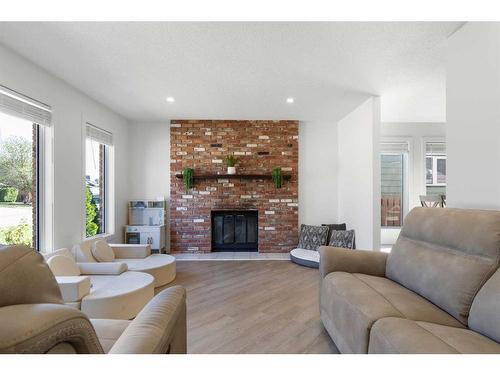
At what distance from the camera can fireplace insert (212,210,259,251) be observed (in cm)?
481

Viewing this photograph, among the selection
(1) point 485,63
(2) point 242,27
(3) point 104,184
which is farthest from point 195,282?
(1) point 485,63

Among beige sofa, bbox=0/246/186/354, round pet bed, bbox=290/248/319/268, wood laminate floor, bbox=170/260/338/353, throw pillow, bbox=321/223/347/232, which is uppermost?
beige sofa, bbox=0/246/186/354

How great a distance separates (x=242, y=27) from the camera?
78.4 inches

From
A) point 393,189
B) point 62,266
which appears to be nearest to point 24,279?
point 62,266

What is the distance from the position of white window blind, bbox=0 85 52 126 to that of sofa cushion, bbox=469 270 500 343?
3726 mm

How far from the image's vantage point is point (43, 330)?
0.69 m

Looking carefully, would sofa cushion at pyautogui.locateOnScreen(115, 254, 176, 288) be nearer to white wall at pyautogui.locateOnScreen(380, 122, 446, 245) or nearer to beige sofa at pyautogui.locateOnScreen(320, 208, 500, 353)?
beige sofa at pyautogui.locateOnScreen(320, 208, 500, 353)

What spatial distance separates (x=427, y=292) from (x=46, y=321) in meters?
1.99

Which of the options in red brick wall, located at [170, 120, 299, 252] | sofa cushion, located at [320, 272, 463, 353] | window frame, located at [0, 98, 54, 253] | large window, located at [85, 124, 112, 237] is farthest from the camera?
red brick wall, located at [170, 120, 299, 252]

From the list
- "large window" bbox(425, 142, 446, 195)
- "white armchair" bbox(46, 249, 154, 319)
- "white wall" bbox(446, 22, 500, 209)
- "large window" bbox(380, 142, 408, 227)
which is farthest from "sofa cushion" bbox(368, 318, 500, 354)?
"large window" bbox(425, 142, 446, 195)

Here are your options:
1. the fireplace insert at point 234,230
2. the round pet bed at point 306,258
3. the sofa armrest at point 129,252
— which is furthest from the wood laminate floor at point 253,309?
the fireplace insert at point 234,230

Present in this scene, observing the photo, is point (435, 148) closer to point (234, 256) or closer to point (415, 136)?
point (415, 136)

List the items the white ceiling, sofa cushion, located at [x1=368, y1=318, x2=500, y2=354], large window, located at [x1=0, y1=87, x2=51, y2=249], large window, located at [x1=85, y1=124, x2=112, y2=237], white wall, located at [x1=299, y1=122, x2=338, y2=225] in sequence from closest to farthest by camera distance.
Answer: sofa cushion, located at [x1=368, y1=318, x2=500, y2=354], the white ceiling, large window, located at [x1=0, y1=87, x2=51, y2=249], large window, located at [x1=85, y1=124, x2=112, y2=237], white wall, located at [x1=299, y1=122, x2=338, y2=225]
